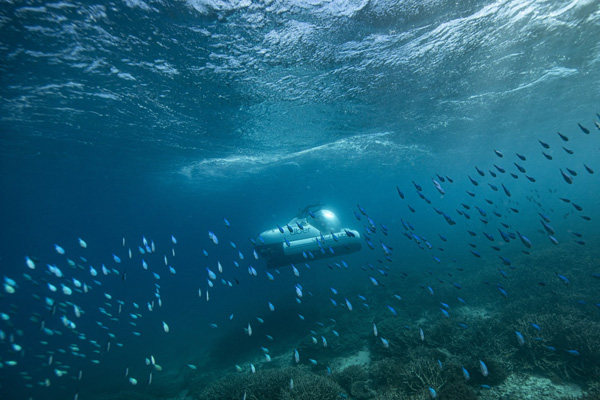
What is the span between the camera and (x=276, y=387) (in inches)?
285

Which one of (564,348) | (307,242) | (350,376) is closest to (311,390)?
(350,376)

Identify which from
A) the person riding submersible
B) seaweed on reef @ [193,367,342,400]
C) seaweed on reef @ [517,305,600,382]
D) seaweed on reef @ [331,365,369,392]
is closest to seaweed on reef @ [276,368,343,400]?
seaweed on reef @ [193,367,342,400]

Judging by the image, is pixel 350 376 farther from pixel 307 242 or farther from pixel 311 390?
pixel 307 242

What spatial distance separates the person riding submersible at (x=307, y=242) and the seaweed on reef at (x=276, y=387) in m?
6.40

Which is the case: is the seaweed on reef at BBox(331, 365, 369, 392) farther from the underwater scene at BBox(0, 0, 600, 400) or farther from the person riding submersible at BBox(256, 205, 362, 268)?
the person riding submersible at BBox(256, 205, 362, 268)

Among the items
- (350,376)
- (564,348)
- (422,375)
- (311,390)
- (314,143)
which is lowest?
(564,348)

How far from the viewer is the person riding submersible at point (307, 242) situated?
45.6 ft

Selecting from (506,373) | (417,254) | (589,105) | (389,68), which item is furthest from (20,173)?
(589,105)

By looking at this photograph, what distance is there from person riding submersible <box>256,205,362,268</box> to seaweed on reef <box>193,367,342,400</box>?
640 centimetres

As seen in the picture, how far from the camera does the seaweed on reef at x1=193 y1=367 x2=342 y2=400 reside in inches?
251

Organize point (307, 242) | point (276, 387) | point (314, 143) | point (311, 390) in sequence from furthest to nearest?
point (314, 143), point (307, 242), point (276, 387), point (311, 390)

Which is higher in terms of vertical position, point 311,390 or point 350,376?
point 311,390

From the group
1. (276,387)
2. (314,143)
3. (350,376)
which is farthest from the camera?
(314,143)

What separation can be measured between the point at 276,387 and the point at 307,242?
7.57m
